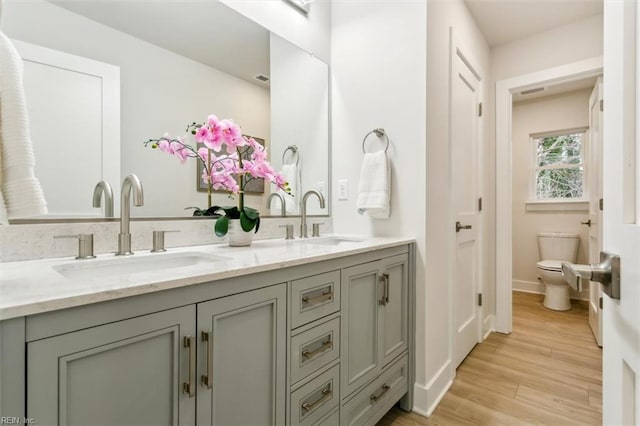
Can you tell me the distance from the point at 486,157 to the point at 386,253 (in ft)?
5.52

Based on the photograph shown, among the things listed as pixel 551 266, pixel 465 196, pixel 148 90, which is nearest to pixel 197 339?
pixel 148 90

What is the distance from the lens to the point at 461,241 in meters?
2.14

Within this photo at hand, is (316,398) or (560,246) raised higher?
(560,246)

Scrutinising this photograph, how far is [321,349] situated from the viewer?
1.12 m

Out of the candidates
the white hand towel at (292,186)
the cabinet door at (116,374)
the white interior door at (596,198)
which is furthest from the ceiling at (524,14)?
the cabinet door at (116,374)

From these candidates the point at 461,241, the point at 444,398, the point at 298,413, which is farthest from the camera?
the point at 461,241

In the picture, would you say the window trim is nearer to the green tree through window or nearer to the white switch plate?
the green tree through window

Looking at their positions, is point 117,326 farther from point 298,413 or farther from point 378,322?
point 378,322

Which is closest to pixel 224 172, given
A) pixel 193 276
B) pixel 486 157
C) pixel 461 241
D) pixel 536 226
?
pixel 193 276

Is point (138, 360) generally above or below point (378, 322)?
above

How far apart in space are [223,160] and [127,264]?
0.65 metres

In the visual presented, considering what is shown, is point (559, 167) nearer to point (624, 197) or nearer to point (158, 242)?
point (624, 197)

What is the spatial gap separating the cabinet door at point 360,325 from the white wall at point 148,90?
2.47ft

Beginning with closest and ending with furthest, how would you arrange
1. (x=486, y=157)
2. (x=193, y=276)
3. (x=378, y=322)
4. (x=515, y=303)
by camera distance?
(x=193, y=276) → (x=378, y=322) → (x=486, y=157) → (x=515, y=303)
